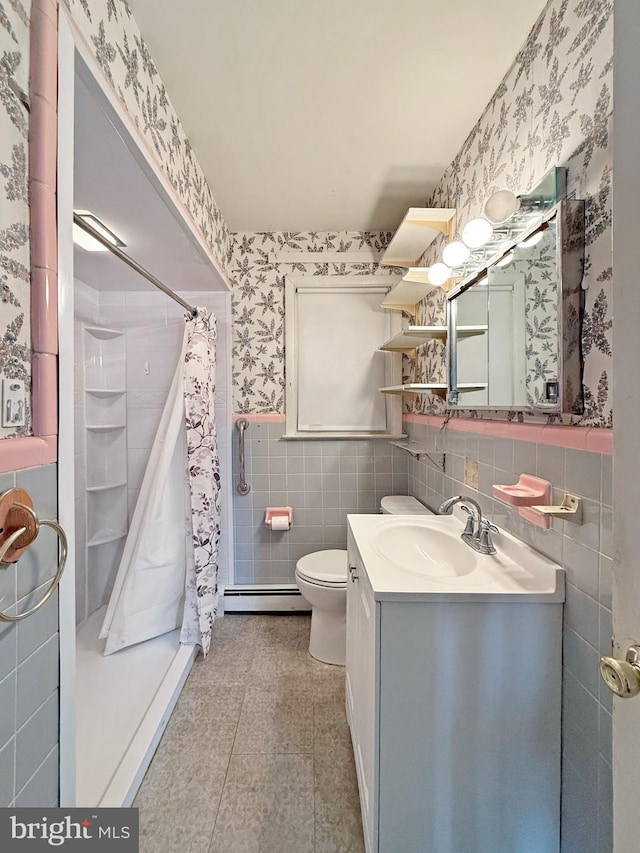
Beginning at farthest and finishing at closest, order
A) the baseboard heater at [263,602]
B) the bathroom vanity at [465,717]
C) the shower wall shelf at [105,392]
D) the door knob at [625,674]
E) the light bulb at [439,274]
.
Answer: the baseboard heater at [263,602], the shower wall shelf at [105,392], the light bulb at [439,274], the bathroom vanity at [465,717], the door knob at [625,674]

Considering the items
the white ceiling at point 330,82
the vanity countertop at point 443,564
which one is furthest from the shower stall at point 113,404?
the vanity countertop at point 443,564

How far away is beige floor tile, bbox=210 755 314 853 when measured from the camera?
3.43ft

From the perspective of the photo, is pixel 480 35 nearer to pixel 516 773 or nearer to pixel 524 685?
pixel 524 685

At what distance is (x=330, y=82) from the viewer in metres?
1.23

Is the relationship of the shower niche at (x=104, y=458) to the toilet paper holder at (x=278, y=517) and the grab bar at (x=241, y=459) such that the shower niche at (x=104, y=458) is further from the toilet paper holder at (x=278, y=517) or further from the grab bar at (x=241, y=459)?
the toilet paper holder at (x=278, y=517)

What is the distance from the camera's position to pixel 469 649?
88 centimetres

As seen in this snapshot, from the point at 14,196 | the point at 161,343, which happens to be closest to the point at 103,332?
the point at 161,343

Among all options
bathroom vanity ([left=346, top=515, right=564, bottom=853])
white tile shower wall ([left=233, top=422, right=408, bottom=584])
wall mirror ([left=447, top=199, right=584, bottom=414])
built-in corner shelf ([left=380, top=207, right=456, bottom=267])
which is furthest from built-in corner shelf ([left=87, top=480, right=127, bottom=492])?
built-in corner shelf ([left=380, top=207, right=456, bottom=267])

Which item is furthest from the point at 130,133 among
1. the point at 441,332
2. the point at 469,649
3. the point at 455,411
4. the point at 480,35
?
the point at 469,649

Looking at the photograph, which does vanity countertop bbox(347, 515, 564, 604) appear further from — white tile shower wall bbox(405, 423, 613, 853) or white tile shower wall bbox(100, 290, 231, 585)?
white tile shower wall bbox(100, 290, 231, 585)

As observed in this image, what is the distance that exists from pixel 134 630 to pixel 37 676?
53.3 inches

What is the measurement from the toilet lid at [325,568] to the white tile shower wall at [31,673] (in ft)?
3.69

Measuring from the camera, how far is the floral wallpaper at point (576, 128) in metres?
0.78

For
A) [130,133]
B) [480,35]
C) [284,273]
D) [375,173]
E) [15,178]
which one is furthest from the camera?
[284,273]
